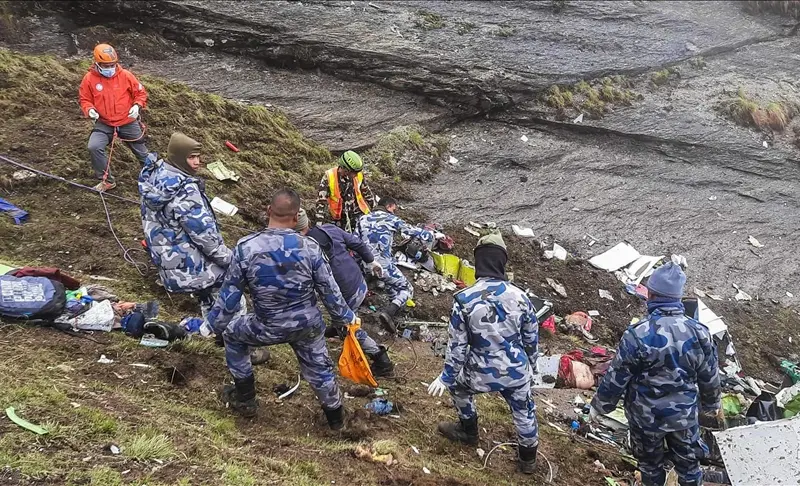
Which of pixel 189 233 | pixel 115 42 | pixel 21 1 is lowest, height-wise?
pixel 189 233

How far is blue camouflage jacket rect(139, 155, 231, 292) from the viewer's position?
439 centimetres

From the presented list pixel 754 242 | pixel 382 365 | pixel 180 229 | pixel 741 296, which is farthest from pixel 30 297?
pixel 754 242

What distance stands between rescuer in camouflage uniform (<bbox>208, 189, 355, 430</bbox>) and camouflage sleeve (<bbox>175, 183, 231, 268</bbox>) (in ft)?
2.73

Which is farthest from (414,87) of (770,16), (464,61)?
(770,16)

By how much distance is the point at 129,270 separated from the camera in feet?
20.5

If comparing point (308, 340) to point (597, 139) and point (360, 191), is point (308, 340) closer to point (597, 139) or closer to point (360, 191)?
point (360, 191)

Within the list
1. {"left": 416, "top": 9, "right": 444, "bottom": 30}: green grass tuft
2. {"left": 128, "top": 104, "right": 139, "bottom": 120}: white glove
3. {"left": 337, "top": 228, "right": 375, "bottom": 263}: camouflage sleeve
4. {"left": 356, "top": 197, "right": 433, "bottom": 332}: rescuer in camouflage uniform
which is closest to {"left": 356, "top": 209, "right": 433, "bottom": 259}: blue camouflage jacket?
{"left": 356, "top": 197, "right": 433, "bottom": 332}: rescuer in camouflage uniform

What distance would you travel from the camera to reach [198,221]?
175 inches

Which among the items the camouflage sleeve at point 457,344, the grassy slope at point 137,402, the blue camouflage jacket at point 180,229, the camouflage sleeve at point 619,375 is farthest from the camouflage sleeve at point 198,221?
the camouflage sleeve at point 619,375

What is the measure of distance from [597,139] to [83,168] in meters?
10.7

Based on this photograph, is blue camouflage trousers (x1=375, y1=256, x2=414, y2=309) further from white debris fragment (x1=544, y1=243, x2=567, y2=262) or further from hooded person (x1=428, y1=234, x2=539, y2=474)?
white debris fragment (x1=544, y1=243, x2=567, y2=262)

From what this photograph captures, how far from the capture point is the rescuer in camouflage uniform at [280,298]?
3674 mm

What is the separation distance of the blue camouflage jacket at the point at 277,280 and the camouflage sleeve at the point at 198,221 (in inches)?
33.5

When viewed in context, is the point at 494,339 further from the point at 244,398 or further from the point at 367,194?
the point at 367,194
